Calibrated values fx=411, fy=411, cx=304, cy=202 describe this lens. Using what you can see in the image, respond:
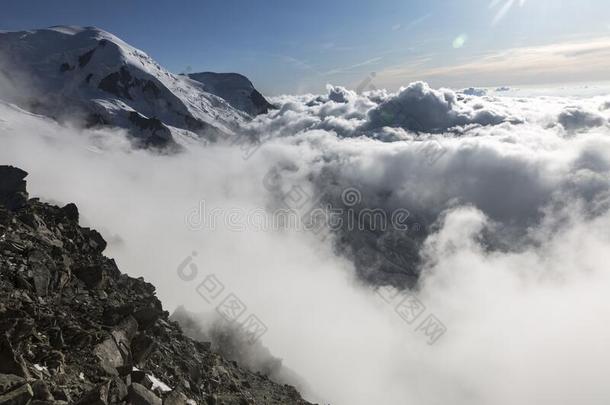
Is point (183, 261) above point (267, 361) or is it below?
below

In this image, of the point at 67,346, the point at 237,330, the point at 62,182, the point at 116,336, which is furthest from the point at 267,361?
the point at 62,182

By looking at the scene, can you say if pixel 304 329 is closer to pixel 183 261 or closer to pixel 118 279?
pixel 183 261

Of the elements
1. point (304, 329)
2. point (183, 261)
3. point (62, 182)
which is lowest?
point (62, 182)

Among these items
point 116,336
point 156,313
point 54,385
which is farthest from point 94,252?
point 54,385

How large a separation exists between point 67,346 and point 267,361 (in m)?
50.0

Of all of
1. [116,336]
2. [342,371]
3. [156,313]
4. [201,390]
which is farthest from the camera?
[342,371]

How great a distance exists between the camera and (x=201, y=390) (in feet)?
131

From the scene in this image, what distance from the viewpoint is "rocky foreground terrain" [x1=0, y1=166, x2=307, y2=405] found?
24297 millimetres

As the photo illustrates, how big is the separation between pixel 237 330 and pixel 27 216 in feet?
143

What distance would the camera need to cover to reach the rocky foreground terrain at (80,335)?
2430 centimetres

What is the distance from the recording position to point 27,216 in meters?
44.4

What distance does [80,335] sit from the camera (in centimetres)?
3027

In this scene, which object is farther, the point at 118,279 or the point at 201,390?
the point at 118,279

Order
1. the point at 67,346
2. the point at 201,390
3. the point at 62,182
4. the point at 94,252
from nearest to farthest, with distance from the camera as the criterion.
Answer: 1. the point at 67,346
2. the point at 201,390
3. the point at 94,252
4. the point at 62,182
